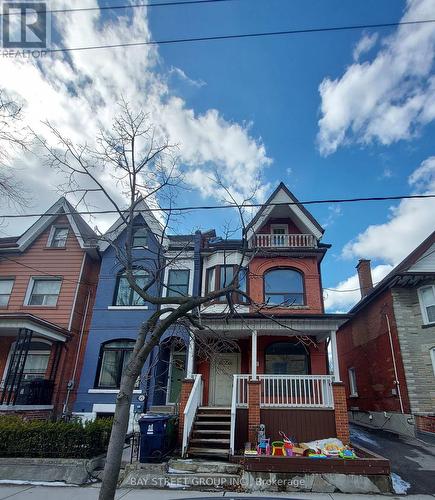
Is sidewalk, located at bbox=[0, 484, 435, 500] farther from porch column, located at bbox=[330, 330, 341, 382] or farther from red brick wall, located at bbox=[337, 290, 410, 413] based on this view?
red brick wall, located at bbox=[337, 290, 410, 413]

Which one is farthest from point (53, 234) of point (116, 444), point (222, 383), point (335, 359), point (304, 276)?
point (335, 359)

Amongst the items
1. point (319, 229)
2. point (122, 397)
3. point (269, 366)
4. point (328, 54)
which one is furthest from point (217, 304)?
point (328, 54)

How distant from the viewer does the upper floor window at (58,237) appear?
50.9 ft

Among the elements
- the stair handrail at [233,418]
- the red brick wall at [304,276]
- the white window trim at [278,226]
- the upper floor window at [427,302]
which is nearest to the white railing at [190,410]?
the stair handrail at [233,418]

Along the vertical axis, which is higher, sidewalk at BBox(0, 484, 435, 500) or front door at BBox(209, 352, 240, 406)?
front door at BBox(209, 352, 240, 406)

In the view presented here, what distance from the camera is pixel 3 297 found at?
14.5m

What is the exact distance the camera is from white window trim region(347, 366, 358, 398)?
59.3 feet

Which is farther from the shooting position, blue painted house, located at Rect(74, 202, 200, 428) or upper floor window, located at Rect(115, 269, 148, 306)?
upper floor window, located at Rect(115, 269, 148, 306)

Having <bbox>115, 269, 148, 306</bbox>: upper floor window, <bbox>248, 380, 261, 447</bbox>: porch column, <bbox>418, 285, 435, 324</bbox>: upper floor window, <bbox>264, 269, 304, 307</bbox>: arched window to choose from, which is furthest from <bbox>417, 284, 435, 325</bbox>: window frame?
<bbox>115, 269, 148, 306</bbox>: upper floor window

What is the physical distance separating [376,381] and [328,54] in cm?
1392

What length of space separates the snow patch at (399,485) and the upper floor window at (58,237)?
14.9 meters

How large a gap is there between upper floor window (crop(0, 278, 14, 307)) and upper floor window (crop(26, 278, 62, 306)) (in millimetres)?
1007

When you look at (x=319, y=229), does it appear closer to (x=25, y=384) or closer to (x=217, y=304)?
(x=217, y=304)

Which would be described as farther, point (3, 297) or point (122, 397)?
point (3, 297)
